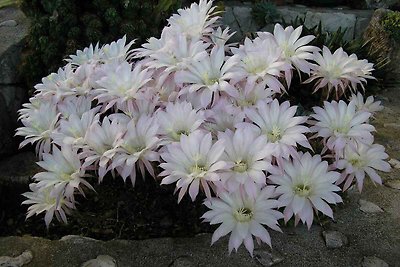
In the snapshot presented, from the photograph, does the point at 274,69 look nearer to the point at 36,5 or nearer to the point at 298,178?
the point at 298,178

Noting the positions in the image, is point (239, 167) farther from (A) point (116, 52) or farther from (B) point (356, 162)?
(A) point (116, 52)

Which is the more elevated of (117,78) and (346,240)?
(117,78)

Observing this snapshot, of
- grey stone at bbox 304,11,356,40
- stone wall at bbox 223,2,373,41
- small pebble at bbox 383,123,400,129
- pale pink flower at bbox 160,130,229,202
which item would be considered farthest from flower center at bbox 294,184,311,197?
grey stone at bbox 304,11,356,40

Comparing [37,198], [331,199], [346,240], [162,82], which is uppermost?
[162,82]

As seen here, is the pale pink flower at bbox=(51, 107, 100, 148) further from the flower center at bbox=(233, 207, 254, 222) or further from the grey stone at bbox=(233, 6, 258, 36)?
the grey stone at bbox=(233, 6, 258, 36)

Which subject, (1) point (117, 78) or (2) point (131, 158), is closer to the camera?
(2) point (131, 158)

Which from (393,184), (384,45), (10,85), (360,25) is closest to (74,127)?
(393,184)

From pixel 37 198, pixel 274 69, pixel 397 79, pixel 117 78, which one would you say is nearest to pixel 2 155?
pixel 37 198
